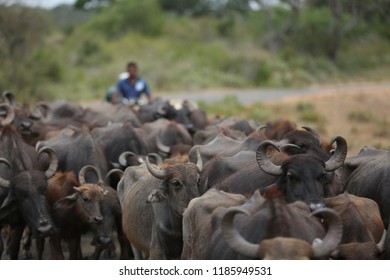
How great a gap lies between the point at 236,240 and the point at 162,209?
272 cm

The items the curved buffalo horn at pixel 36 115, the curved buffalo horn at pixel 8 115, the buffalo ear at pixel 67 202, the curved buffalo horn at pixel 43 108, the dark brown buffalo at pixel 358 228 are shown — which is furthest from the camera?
the curved buffalo horn at pixel 43 108

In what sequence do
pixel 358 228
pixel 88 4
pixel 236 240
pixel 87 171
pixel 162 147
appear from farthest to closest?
pixel 88 4 < pixel 162 147 < pixel 87 171 < pixel 358 228 < pixel 236 240

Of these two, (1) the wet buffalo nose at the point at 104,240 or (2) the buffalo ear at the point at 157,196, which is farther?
(1) the wet buffalo nose at the point at 104,240

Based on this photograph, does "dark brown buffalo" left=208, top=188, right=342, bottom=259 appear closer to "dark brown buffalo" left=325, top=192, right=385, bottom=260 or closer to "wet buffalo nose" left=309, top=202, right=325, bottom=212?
"dark brown buffalo" left=325, top=192, right=385, bottom=260

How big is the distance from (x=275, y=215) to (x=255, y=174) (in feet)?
8.55

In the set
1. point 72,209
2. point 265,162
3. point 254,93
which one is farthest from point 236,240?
point 254,93

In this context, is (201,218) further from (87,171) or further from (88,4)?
(88,4)

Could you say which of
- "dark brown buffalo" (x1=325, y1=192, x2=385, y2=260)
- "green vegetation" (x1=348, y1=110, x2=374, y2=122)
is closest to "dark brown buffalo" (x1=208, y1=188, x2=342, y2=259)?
"dark brown buffalo" (x1=325, y1=192, x2=385, y2=260)

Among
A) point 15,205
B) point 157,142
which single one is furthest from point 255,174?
point 157,142

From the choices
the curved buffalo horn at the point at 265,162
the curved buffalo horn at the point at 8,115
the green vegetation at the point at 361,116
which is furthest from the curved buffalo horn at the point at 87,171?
the green vegetation at the point at 361,116

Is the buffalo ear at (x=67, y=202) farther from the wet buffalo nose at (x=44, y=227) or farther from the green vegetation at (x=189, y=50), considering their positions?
the green vegetation at (x=189, y=50)

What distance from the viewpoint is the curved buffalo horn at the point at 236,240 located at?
5.75m

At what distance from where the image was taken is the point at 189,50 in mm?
48688

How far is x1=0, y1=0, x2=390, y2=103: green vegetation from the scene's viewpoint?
3316 centimetres
